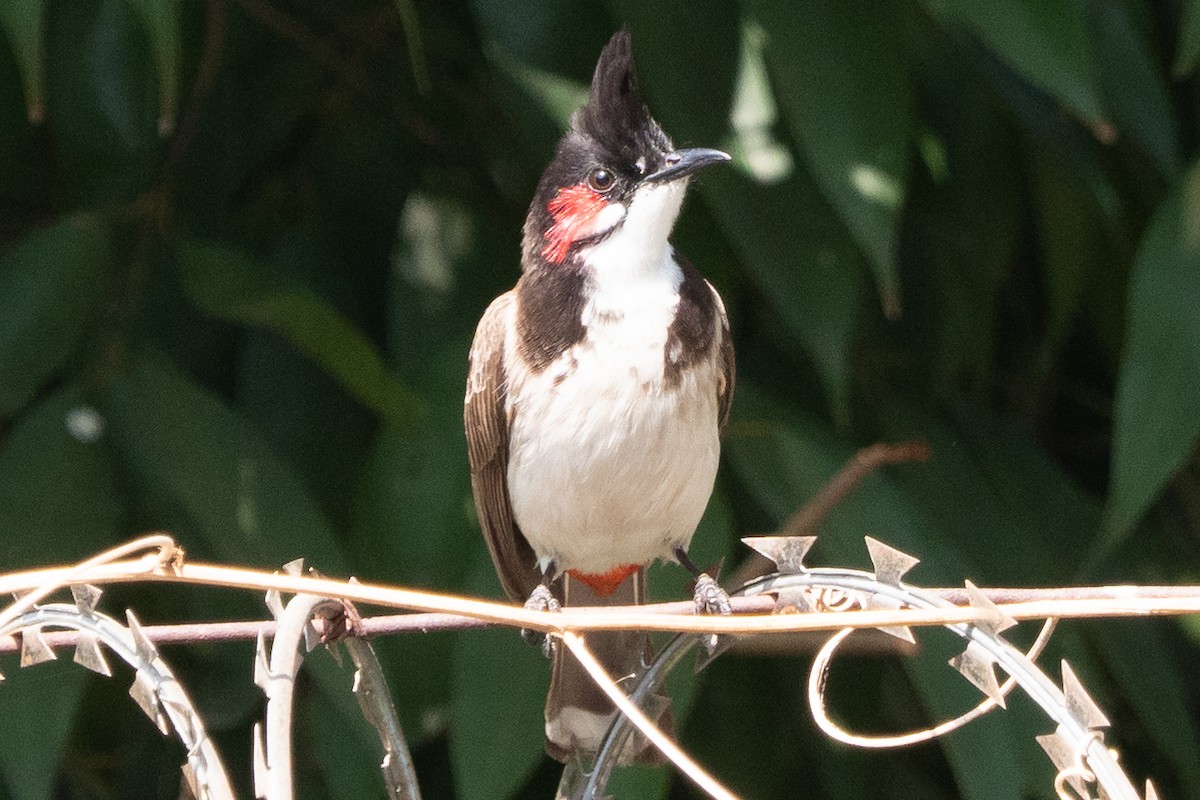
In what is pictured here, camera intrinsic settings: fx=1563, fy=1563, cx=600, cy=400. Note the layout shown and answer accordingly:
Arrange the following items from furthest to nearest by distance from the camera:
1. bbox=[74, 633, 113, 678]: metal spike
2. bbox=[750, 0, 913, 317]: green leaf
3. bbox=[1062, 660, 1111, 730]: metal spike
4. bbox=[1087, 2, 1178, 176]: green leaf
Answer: bbox=[1087, 2, 1178, 176]: green leaf < bbox=[750, 0, 913, 317]: green leaf < bbox=[74, 633, 113, 678]: metal spike < bbox=[1062, 660, 1111, 730]: metal spike

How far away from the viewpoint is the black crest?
7.30ft

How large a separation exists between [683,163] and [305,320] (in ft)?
2.15

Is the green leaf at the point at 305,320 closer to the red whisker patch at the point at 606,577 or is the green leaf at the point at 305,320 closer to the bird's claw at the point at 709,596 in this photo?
the red whisker patch at the point at 606,577

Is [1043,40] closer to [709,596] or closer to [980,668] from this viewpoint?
[709,596]

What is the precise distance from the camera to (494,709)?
2.36 m

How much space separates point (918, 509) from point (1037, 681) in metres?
1.50

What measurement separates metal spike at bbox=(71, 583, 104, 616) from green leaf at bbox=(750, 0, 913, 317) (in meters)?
1.40

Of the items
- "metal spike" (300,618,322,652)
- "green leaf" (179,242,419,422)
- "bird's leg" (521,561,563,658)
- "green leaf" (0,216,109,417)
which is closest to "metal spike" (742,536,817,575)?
"metal spike" (300,618,322,652)

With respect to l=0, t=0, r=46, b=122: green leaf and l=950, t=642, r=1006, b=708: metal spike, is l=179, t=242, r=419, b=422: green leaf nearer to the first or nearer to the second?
l=0, t=0, r=46, b=122: green leaf

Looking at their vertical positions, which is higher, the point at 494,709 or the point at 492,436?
the point at 492,436

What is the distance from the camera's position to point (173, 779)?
2.76m

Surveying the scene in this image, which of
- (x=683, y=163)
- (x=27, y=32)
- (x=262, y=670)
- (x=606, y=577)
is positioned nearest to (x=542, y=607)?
(x=606, y=577)

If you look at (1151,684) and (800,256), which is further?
(1151,684)

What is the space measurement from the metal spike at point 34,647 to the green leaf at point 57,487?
4.06ft
